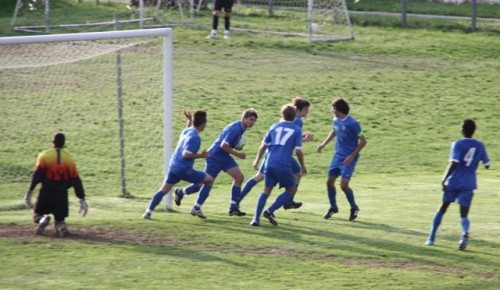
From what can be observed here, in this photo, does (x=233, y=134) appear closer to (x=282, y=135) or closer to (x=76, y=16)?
(x=282, y=135)

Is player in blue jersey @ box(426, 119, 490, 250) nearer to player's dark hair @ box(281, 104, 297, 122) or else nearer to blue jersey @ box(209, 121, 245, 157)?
player's dark hair @ box(281, 104, 297, 122)

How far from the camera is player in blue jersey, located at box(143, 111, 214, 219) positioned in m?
19.5

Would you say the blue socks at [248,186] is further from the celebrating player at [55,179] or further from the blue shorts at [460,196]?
the blue shorts at [460,196]

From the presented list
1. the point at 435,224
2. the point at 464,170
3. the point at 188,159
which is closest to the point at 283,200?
the point at 188,159

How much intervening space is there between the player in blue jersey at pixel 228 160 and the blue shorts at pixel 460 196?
3262mm

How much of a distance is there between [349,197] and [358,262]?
3.32 metres

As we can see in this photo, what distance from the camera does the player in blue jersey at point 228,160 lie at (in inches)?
790

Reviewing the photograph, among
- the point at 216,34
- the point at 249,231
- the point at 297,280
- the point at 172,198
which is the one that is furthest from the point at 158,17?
the point at 297,280

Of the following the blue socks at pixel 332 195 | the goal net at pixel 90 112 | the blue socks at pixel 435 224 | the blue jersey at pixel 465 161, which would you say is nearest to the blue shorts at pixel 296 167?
the blue socks at pixel 332 195

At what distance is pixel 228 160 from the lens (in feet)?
67.7

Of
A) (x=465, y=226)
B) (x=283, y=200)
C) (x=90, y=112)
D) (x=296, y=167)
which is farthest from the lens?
(x=90, y=112)

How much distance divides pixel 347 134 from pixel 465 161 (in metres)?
2.70

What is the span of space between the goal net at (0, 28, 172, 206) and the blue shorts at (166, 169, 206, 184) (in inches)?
62.1

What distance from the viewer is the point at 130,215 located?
2098cm
